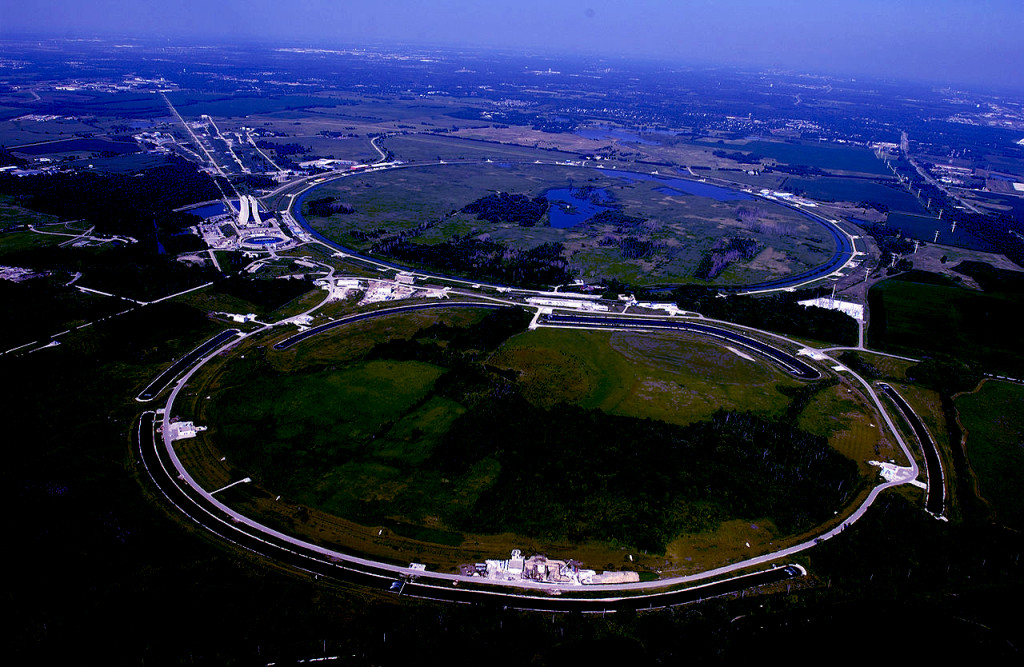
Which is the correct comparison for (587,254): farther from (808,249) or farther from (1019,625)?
(1019,625)

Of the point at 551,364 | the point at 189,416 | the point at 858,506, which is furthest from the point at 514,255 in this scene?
the point at 858,506

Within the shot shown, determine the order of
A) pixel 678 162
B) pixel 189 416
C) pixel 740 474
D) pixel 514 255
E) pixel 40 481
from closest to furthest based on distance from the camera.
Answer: pixel 40 481 → pixel 740 474 → pixel 189 416 → pixel 514 255 → pixel 678 162

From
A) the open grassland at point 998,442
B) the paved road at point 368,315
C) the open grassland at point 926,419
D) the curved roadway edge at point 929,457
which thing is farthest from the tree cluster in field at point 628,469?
the paved road at point 368,315

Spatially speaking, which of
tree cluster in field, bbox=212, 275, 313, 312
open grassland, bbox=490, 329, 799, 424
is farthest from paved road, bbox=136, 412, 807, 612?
tree cluster in field, bbox=212, 275, 313, 312

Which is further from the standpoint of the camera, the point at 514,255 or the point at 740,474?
the point at 514,255

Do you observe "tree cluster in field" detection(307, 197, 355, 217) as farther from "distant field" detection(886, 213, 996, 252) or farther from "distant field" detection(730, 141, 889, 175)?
"distant field" detection(730, 141, 889, 175)

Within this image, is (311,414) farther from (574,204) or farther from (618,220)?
(574,204)

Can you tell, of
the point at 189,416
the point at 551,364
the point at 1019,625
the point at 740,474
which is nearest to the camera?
the point at 1019,625
